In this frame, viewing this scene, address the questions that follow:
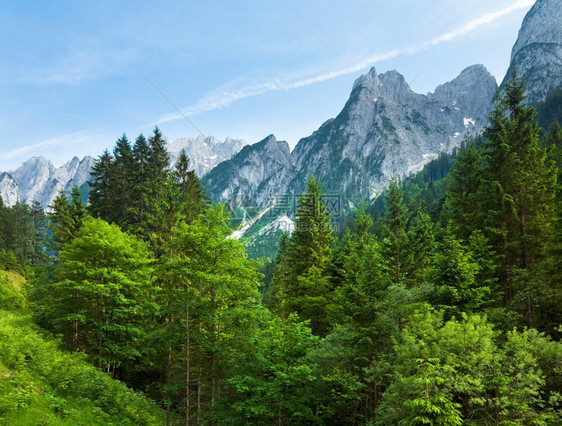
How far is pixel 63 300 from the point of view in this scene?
2103 centimetres

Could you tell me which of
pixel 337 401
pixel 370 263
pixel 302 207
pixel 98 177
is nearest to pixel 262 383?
pixel 337 401

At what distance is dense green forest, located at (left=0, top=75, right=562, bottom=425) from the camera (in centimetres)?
1092

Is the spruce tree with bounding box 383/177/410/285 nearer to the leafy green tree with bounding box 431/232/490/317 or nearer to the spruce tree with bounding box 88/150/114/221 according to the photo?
Result: the leafy green tree with bounding box 431/232/490/317

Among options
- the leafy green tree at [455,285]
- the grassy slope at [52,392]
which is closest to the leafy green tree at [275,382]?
the grassy slope at [52,392]

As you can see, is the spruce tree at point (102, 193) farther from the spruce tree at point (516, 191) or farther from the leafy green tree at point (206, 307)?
the spruce tree at point (516, 191)

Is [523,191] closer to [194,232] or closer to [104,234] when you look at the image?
[194,232]

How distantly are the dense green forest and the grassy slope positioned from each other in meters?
0.07

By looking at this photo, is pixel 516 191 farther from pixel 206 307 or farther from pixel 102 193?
pixel 102 193

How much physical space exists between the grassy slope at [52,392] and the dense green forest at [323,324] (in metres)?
0.07

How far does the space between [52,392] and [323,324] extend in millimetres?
20913

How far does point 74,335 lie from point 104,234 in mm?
6903

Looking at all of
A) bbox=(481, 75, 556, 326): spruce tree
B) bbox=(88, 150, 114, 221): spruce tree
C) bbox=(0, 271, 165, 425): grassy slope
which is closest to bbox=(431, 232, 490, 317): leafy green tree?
bbox=(481, 75, 556, 326): spruce tree

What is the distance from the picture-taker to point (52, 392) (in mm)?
12242

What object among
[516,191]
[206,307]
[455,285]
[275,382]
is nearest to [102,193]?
[206,307]
